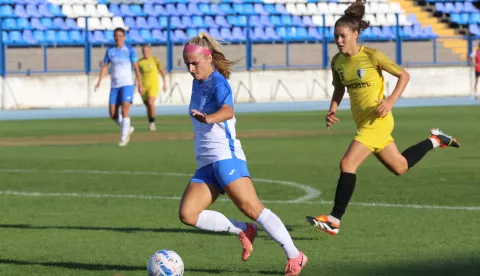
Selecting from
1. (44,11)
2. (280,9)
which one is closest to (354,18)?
(44,11)

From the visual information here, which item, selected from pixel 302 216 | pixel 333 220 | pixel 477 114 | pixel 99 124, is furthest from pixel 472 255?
pixel 477 114

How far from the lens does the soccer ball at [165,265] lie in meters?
7.16

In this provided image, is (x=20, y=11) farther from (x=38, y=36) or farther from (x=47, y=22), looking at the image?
(x=38, y=36)

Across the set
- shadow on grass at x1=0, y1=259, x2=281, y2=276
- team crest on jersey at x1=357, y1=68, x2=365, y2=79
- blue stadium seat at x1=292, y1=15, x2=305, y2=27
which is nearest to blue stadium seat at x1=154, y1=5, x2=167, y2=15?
blue stadium seat at x1=292, y1=15, x2=305, y2=27

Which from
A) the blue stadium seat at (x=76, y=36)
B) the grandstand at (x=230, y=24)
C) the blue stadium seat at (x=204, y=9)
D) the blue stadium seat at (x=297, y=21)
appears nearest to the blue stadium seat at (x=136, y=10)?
the grandstand at (x=230, y=24)

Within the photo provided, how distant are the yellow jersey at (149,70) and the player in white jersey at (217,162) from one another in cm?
1923

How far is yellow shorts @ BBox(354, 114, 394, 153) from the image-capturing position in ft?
33.4

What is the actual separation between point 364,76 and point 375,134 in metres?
0.54

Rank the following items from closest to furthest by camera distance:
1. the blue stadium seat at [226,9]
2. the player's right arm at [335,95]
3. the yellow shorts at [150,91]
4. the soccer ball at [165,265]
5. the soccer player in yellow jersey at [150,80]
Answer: the soccer ball at [165,265]
the player's right arm at [335,95]
the soccer player in yellow jersey at [150,80]
the yellow shorts at [150,91]
the blue stadium seat at [226,9]

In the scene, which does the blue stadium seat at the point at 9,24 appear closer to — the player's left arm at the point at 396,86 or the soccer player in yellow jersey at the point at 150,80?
the soccer player in yellow jersey at the point at 150,80

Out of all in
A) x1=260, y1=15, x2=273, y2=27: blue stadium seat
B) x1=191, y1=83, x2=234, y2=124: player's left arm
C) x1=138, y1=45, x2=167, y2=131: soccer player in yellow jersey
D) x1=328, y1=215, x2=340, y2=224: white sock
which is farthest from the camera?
x1=260, y1=15, x2=273, y2=27: blue stadium seat

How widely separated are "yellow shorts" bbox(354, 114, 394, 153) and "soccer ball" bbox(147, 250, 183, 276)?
3.37 m

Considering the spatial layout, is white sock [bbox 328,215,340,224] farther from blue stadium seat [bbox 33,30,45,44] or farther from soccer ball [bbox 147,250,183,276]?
blue stadium seat [bbox 33,30,45,44]

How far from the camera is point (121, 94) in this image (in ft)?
68.4
